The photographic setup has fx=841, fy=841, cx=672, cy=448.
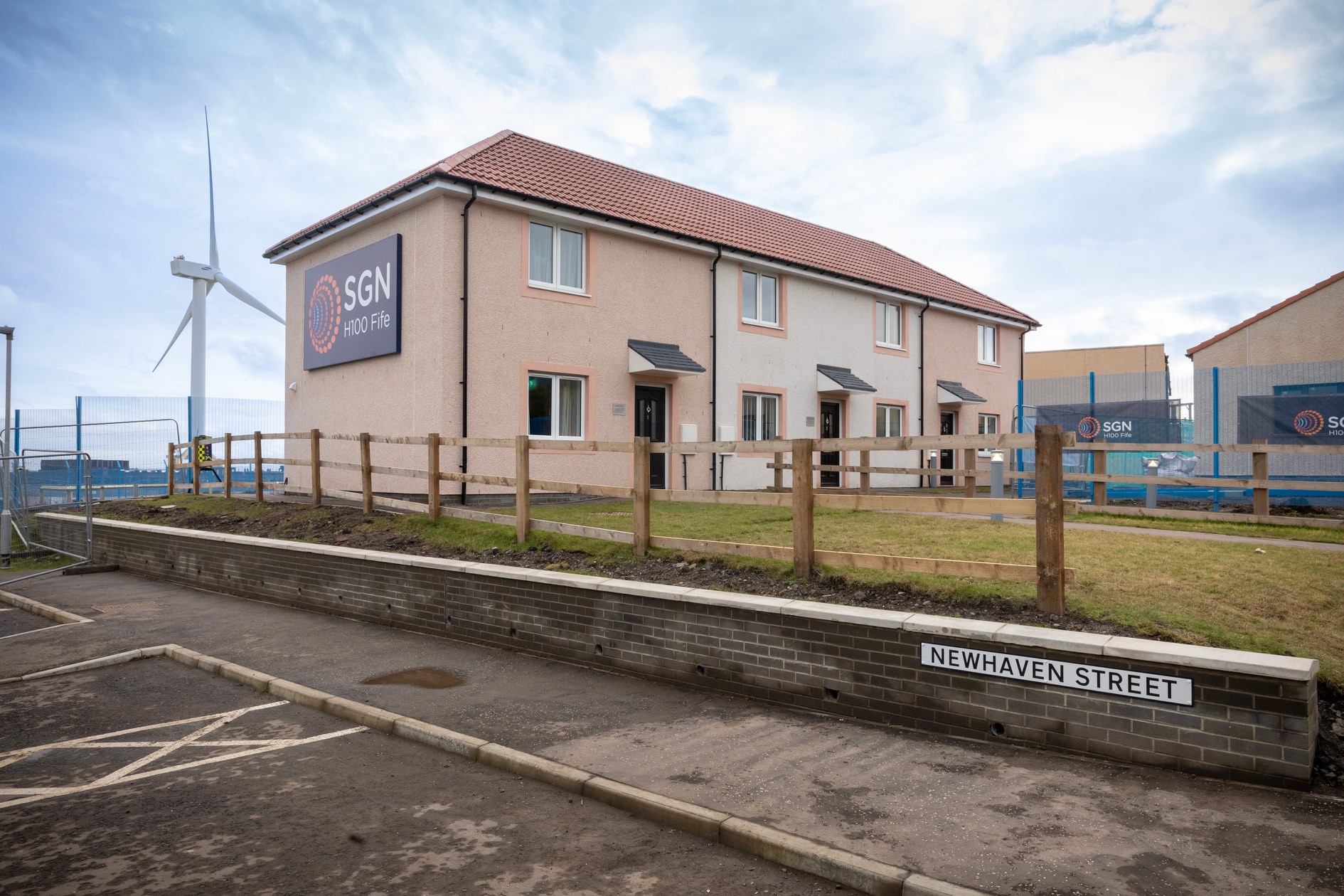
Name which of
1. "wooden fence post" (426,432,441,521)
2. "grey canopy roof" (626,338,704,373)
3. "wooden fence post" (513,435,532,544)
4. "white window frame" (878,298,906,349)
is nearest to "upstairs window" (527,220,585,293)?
"grey canopy roof" (626,338,704,373)

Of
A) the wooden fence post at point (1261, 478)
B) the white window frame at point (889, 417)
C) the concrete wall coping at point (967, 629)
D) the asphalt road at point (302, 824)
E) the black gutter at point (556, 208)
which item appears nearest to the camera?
the asphalt road at point (302, 824)

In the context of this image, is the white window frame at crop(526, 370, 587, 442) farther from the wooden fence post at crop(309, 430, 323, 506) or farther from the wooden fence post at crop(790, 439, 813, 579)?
the wooden fence post at crop(790, 439, 813, 579)

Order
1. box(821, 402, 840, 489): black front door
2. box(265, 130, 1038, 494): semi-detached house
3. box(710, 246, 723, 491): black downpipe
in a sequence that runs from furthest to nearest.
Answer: box(821, 402, 840, 489): black front door, box(710, 246, 723, 491): black downpipe, box(265, 130, 1038, 494): semi-detached house

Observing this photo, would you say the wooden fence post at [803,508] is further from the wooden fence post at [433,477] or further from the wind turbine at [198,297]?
the wind turbine at [198,297]

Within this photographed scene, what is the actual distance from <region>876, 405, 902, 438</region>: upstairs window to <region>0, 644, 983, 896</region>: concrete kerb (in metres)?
19.4

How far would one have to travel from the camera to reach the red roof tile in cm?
1611

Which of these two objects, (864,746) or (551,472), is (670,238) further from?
(864,746)

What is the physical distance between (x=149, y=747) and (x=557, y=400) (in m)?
11.2

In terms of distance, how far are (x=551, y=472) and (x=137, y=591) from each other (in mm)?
6979

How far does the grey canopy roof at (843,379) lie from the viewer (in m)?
21.6

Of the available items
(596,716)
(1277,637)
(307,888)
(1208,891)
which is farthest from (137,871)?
(1277,637)

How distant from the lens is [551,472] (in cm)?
1617

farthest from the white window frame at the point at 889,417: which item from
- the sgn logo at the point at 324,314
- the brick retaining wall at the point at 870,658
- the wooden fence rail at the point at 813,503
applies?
the brick retaining wall at the point at 870,658

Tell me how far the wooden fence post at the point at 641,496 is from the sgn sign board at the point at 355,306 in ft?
30.2
